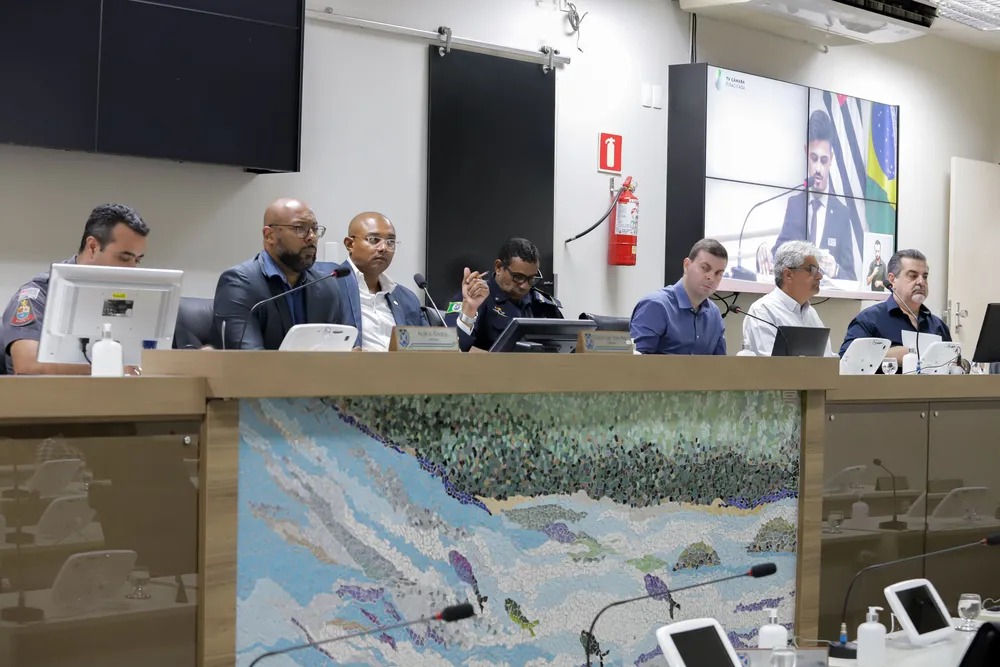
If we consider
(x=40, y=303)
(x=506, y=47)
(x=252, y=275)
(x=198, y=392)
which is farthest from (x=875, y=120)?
(x=198, y=392)

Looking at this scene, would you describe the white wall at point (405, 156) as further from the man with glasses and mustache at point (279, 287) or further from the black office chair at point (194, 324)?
the man with glasses and mustache at point (279, 287)

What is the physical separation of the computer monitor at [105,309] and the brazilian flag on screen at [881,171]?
5384 mm

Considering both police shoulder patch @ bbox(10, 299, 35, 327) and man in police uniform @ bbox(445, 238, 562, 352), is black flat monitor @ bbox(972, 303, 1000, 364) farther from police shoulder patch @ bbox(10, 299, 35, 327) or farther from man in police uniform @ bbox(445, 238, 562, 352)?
police shoulder patch @ bbox(10, 299, 35, 327)

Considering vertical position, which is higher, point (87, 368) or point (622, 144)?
point (622, 144)

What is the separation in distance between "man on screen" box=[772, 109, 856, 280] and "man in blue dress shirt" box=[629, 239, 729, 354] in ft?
7.00

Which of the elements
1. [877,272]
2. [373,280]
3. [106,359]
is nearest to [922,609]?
[106,359]

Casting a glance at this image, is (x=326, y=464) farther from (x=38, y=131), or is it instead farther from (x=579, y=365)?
(x=38, y=131)

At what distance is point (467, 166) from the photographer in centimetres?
548

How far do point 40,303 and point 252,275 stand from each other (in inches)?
26.0

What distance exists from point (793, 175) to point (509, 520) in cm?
466

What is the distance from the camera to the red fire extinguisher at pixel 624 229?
20.0ft

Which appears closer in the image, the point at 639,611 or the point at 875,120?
the point at 639,611

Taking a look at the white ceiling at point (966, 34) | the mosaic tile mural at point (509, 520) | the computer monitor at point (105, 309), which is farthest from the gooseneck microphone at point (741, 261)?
the computer monitor at point (105, 309)

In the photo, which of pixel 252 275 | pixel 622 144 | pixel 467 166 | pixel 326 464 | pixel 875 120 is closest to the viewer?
pixel 326 464
